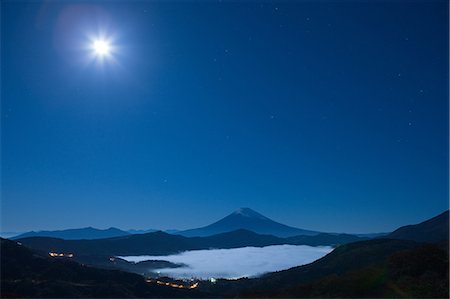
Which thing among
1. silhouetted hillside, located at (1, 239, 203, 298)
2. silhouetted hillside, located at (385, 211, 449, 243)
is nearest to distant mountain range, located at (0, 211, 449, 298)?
silhouetted hillside, located at (1, 239, 203, 298)

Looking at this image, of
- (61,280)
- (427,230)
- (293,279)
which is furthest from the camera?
(427,230)

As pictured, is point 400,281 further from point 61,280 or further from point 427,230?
point 427,230

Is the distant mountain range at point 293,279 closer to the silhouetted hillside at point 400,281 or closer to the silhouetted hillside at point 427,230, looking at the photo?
the silhouetted hillside at point 400,281

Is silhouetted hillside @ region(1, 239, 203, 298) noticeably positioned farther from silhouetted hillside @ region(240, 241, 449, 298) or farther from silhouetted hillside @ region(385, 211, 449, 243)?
silhouetted hillside @ region(385, 211, 449, 243)

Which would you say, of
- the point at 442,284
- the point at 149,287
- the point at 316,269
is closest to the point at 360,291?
the point at 442,284

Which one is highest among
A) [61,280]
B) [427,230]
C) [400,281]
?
[427,230]

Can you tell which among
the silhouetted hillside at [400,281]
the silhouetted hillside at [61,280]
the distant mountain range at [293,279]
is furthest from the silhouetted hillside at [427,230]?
the silhouetted hillside at [400,281]

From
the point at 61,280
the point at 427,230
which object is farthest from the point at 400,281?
the point at 427,230

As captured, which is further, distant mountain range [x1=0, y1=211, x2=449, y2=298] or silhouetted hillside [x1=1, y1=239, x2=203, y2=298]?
silhouetted hillside [x1=1, y1=239, x2=203, y2=298]

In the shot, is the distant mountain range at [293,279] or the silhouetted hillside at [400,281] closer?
the silhouetted hillside at [400,281]

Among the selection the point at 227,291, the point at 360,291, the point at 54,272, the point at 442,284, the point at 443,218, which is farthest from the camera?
the point at 443,218

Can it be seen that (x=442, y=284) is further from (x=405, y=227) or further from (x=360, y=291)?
(x=405, y=227)
